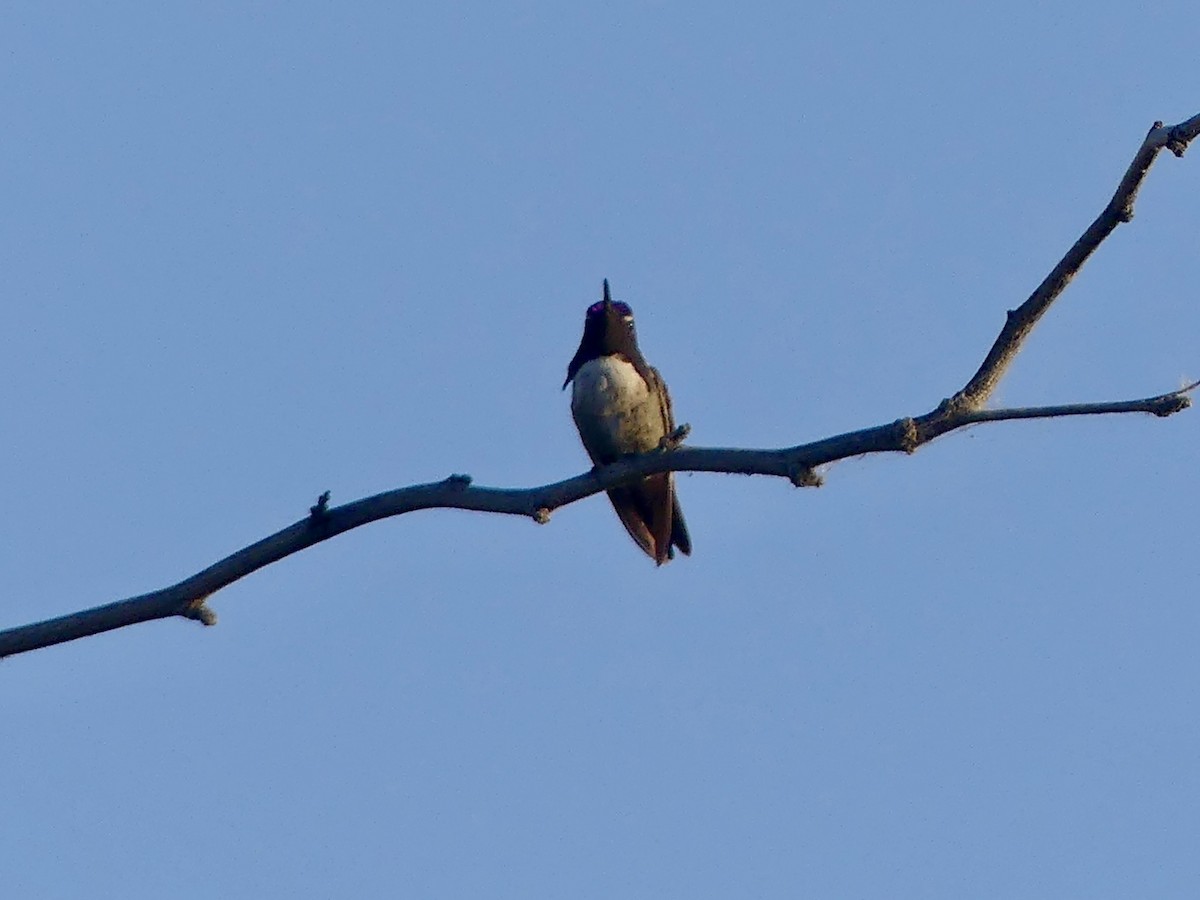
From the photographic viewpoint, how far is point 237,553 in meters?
5.98

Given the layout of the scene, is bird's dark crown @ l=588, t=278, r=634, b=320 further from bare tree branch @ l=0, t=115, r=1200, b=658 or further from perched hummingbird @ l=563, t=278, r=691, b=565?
bare tree branch @ l=0, t=115, r=1200, b=658

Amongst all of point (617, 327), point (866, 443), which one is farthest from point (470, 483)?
point (617, 327)

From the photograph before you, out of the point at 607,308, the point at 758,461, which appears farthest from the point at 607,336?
the point at 758,461

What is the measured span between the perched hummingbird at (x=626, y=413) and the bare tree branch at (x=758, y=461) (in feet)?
11.1

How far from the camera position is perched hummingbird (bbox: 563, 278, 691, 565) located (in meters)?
9.68

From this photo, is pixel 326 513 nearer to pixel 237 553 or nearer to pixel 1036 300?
pixel 237 553

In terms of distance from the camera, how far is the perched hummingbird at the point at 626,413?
968 cm

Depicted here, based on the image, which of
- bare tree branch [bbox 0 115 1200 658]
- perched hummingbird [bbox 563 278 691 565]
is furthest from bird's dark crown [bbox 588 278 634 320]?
bare tree branch [bbox 0 115 1200 658]

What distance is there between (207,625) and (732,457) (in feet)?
5.40

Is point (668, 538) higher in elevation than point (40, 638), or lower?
higher

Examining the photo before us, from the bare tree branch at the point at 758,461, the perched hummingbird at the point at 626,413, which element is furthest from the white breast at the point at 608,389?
the bare tree branch at the point at 758,461

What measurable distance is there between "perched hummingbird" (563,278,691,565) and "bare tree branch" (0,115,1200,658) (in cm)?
337

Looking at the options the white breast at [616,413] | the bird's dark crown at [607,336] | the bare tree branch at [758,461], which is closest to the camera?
the bare tree branch at [758,461]

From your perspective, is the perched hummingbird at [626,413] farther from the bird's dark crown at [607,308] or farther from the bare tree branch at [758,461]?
the bare tree branch at [758,461]
